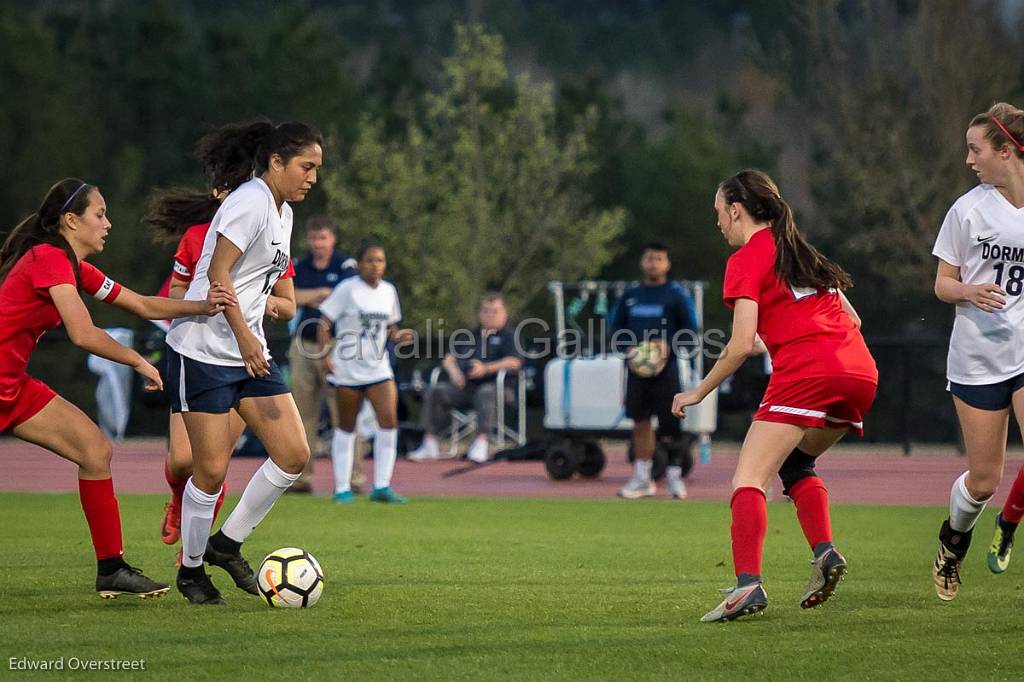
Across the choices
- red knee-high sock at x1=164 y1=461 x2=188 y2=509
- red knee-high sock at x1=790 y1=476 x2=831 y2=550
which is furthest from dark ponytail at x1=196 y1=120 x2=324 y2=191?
red knee-high sock at x1=790 y1=476 x2=831 y2=550

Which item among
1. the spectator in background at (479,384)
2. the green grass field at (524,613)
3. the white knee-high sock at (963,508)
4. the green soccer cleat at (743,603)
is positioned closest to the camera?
the green grass field at (524,613)

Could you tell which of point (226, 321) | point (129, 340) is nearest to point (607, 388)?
point (129, 340)

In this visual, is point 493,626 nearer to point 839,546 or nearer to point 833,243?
point 839,546

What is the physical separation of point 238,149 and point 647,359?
638cm

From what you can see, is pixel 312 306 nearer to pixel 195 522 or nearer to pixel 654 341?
pixel 654 341

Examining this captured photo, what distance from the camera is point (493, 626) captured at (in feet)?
20.4

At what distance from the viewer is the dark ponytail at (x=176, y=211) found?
7664 millimetres

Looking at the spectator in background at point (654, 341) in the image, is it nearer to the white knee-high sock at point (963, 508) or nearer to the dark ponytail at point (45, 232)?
the white knee-high sock at point (963, 508)

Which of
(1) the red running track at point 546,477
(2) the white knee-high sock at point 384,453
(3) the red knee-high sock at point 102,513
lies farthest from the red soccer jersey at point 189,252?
(1) the red running track at point 546,477

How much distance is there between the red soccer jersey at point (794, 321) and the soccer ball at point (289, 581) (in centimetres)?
219

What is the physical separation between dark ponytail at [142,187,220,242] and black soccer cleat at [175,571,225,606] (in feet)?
5.92

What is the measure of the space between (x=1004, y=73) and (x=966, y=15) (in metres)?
1.23

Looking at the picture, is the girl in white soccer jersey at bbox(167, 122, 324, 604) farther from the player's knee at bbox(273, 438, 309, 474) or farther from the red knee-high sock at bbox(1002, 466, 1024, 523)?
the red knee-high sock at bbox(1002, 466, 1024, 523)

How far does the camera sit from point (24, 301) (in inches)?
262
